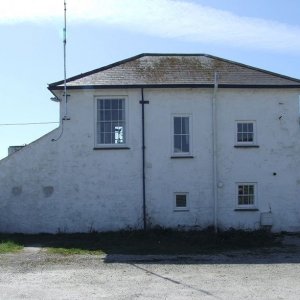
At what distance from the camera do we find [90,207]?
779 inches

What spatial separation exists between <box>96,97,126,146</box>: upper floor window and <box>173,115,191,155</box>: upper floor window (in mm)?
2064

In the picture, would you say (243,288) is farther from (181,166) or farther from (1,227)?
(1,227)

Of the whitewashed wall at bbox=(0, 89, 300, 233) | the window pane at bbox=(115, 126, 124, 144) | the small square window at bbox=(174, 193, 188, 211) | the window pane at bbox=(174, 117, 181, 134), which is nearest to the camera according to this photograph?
the whitewashed wall at bbox=(0, 89, 300, 233)

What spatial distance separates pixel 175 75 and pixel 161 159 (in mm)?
3571

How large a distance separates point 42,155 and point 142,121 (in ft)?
13.6

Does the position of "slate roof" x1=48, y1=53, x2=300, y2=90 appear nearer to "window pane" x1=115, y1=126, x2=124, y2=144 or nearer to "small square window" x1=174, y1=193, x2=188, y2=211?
"window pane" x1=115, y1=126, x2=124, y2=144

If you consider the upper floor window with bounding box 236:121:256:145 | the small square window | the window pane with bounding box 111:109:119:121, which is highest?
the window pane with bounding box 111:109:119:121

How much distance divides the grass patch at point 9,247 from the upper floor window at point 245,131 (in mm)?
9530

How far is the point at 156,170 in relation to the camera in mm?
20000

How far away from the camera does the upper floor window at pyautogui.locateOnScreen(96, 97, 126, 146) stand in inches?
796

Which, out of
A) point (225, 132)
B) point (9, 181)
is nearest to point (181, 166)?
point (225, 132)

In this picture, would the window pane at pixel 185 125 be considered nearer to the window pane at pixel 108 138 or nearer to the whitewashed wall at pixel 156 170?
the whitewashed wall at pixel 156 170

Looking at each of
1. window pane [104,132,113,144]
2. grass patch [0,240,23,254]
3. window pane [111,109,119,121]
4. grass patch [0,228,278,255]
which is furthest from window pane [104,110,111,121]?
grass patch [0,240,23,254]

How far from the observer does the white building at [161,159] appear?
19.8 metres
